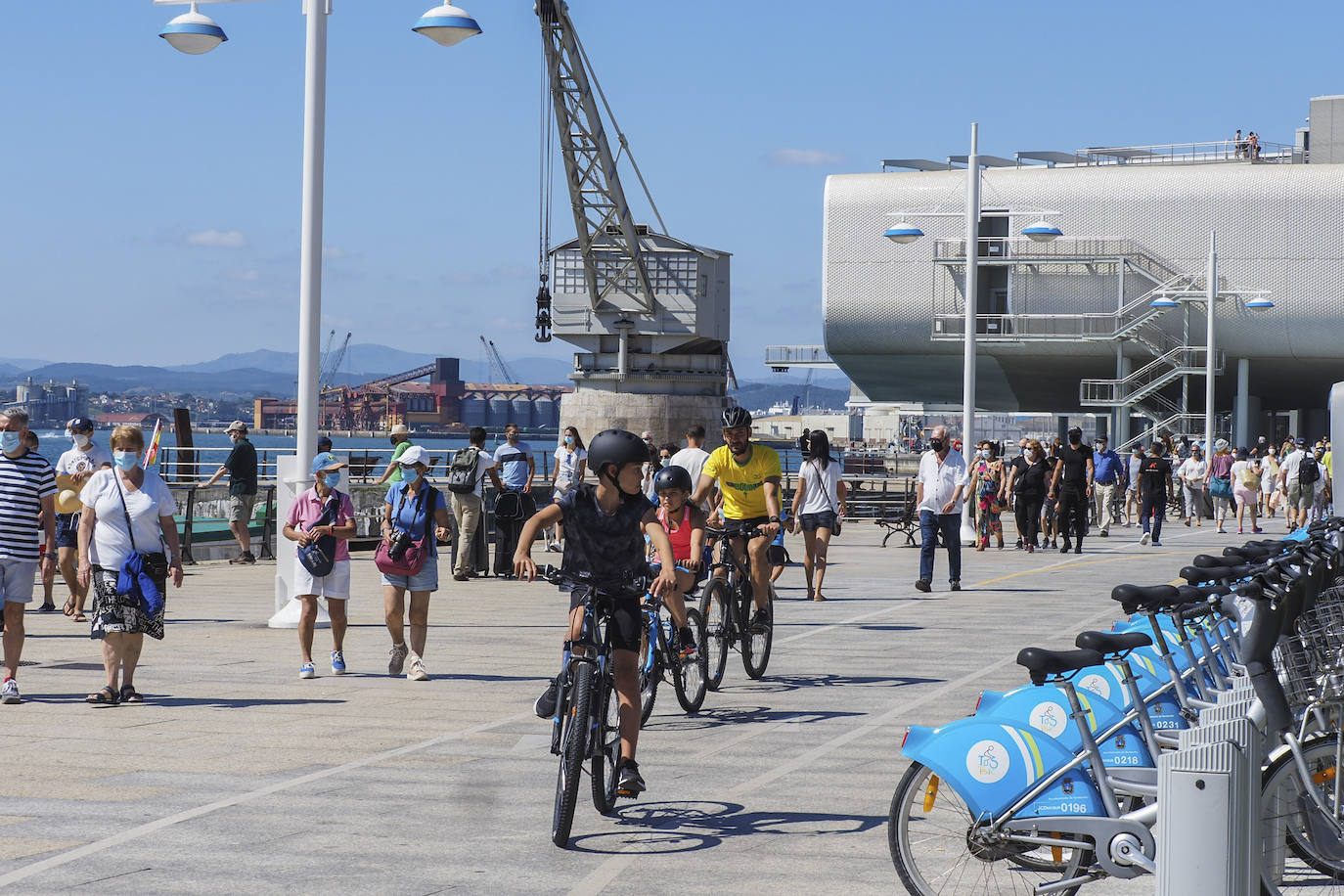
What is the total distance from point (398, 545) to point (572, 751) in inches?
195

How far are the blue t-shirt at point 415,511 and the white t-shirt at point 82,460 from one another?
4.87 meters

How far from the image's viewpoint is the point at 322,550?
37.6 feet

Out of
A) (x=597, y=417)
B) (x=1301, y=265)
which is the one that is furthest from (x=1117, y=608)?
(x=597, y=417)

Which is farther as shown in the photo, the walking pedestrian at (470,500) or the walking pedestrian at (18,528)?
the walking pedestrian at (470,500)

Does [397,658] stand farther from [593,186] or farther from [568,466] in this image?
[593,186]

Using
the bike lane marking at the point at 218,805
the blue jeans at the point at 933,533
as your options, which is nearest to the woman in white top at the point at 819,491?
the blue jeans at the point at 933,533

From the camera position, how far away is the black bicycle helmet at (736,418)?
11188 mm

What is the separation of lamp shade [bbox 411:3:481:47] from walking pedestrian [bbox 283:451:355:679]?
5137 mm

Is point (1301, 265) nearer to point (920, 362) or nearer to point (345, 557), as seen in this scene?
point (920, 362)

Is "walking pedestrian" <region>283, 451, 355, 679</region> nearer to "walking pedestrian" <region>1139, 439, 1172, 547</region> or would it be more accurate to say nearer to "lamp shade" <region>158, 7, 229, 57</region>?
"lamp shade" <region>158, 7, 229, 57</region>

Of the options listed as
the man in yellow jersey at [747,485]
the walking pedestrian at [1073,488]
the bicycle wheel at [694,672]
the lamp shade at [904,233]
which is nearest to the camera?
→ the bicycle wheel at [694,672]

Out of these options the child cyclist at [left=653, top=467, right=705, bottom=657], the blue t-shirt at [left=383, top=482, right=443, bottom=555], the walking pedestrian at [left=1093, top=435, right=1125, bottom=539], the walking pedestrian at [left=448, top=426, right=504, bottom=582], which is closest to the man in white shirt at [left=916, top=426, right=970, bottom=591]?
the walking pedestrian at [left=448, top=426, right=504, bottom=582]

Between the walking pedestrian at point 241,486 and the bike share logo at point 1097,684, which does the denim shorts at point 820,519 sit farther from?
the bike share logo at point 1097,684

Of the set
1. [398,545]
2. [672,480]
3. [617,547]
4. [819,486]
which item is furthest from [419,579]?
[819,486]
